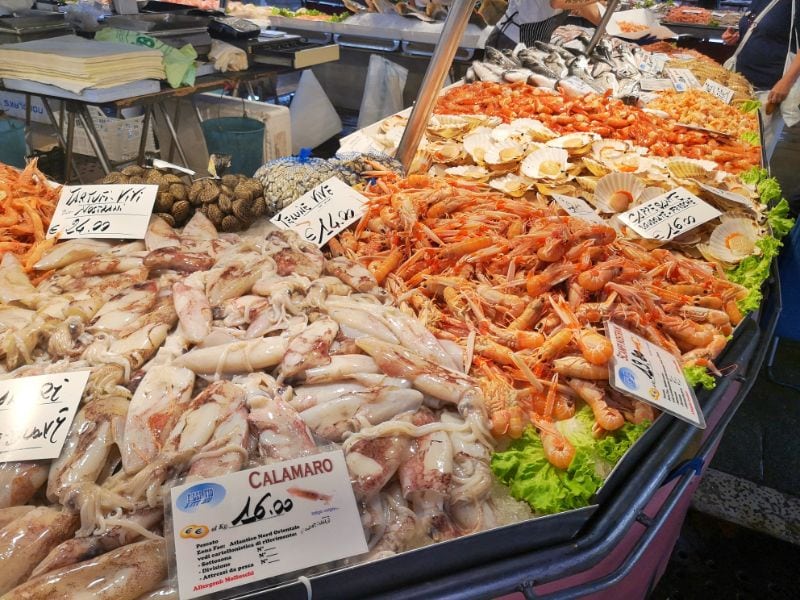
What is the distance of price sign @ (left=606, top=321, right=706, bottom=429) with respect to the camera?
1.42 meters

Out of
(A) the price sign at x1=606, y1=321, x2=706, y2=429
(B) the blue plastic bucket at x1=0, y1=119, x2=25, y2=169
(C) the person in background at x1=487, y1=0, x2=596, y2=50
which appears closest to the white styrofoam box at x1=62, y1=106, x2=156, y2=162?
(B) the blue plastic bucket at x1=0, y1=119, x2=25, y2=169

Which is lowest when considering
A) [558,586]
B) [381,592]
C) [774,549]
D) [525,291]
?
[774,549]

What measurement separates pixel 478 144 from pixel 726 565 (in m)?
2.61

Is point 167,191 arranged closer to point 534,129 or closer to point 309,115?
point 534,129

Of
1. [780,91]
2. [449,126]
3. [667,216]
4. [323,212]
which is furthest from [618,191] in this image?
[780,91]

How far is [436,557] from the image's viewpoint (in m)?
1.17

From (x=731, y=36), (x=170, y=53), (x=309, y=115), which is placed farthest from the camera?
(x=731, y=36)

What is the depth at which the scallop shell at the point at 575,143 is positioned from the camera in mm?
3348

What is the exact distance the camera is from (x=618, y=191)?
279 centimetres

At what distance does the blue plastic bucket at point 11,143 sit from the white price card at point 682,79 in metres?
5.74

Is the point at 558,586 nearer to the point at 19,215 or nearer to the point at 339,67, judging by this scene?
the point at 19,215

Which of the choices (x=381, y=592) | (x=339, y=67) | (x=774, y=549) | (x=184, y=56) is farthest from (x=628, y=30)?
(x=381, y=592)

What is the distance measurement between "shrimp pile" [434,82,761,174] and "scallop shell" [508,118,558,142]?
0.23 metres

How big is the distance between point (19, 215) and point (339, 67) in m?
6.82
